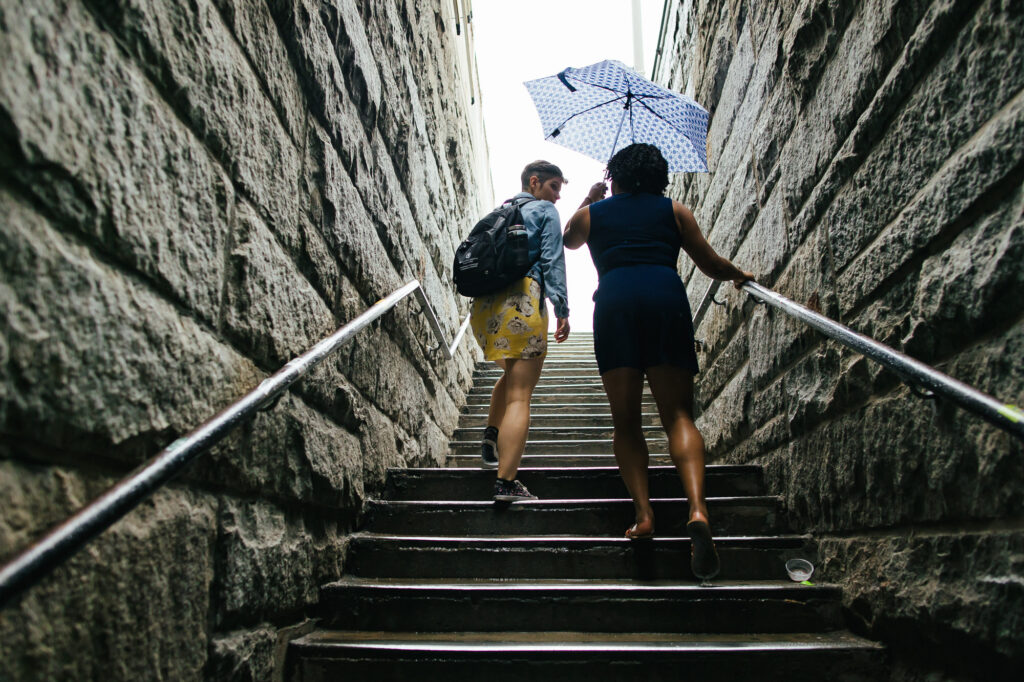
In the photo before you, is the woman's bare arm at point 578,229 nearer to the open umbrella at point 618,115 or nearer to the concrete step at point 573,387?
the open umbrella at point 618,115

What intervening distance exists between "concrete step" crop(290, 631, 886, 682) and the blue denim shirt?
1.44 metres

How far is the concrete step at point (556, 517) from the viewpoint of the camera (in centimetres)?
254

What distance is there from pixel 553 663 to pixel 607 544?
0.61 meters

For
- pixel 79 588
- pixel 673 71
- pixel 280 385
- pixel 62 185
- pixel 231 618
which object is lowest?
pixel 231 618

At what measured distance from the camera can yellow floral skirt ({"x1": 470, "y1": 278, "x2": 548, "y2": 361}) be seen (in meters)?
2.83

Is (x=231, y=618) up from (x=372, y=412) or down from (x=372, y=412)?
down

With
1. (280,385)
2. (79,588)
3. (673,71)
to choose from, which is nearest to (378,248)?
(280,385)

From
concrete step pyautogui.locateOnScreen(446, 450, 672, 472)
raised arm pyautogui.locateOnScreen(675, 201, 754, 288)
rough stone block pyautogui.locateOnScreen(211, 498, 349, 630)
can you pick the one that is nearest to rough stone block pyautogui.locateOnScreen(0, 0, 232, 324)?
rough stone block pyautogui.locateOnScreen(211, 498, 349, 630)

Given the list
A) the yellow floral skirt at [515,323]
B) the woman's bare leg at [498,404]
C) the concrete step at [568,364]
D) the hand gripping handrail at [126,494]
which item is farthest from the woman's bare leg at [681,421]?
the concrete step at [568,364]

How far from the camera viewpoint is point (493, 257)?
287 cm

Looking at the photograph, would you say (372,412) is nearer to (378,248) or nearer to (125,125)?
(378,248)

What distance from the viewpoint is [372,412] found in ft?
8.75

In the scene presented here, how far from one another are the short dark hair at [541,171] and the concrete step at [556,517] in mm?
1606

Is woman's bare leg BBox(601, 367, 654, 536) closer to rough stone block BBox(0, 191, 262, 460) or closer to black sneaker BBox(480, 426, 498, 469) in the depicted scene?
black sneaker BBox(480, 426, 498, 469)
